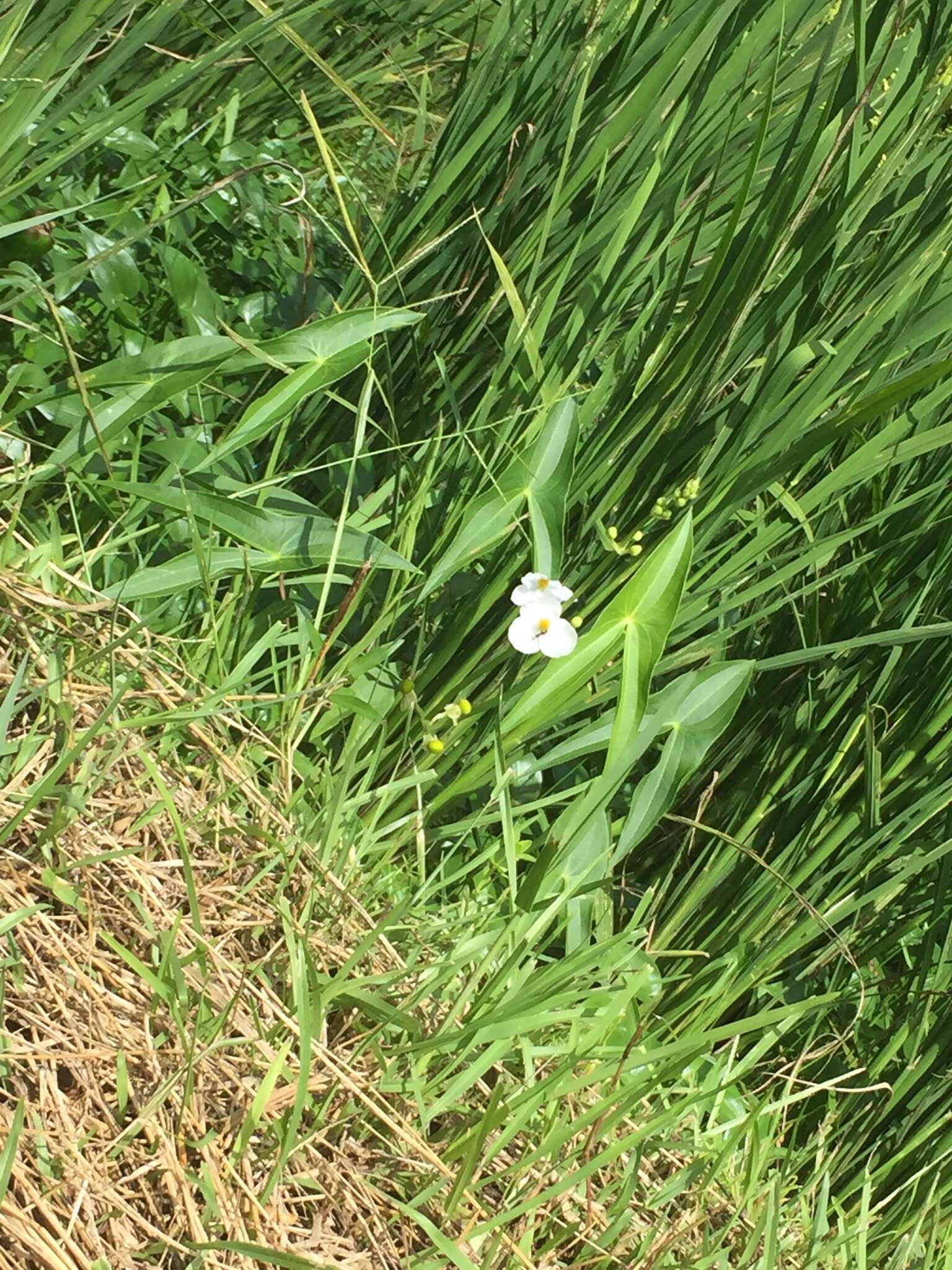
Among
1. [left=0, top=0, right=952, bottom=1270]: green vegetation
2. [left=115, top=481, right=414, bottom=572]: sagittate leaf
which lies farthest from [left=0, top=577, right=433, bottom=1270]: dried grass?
[left=115, top=481, right=414, bottom=572]: sagittate leaf

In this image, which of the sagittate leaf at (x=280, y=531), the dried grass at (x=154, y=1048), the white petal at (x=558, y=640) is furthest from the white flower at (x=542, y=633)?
the dried grass at (x=154, y=1048)

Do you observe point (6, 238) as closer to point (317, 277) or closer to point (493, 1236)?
point (317, 277)

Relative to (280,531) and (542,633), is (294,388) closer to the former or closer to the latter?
(280,531)

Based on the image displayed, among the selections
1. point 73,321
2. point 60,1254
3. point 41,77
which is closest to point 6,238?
point 73,321

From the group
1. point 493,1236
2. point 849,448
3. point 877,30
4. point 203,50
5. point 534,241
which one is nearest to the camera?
point 493,1236

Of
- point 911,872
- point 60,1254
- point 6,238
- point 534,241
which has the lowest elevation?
point 911,872

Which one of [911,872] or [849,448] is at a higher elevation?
[849,448]

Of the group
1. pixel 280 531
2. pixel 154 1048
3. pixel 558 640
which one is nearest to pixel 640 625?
pixel 558 640
